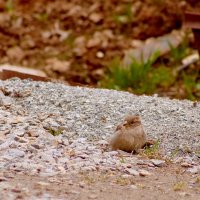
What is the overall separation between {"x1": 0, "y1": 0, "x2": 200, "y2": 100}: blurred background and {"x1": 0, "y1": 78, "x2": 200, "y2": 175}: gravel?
9.16 feet

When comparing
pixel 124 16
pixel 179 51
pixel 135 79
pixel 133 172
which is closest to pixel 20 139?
pixel 133 172

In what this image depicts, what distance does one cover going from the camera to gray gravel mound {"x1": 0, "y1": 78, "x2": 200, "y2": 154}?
5.30 metres

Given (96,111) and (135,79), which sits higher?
(96,111)

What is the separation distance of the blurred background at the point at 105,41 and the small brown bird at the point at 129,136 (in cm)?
364

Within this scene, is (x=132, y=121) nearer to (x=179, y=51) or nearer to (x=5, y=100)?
(x=5, y=100)

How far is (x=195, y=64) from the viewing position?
30.6 feet

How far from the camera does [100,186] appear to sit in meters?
4.36

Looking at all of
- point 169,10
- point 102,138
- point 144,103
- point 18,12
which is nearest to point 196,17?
point 144,103

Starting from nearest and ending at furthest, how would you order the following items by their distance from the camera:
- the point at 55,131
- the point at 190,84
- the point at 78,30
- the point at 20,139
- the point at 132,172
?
1. the point at 132,172
2. the point at 20,139
3. the point at 55,131
4. the point at 190,84
5. the point at 78,30

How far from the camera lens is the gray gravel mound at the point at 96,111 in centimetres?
530

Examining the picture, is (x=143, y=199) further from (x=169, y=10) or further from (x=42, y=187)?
(x=169, y=10)

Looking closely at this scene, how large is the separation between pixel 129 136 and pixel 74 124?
1.69 ft

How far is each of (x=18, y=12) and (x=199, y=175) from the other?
6.16 metres

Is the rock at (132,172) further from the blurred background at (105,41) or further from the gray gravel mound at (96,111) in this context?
the blurred background at (105,41)
